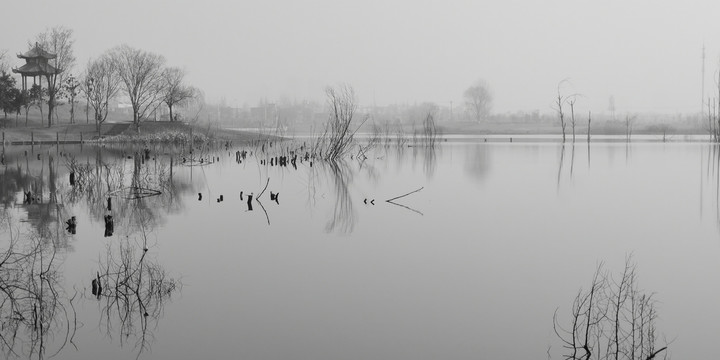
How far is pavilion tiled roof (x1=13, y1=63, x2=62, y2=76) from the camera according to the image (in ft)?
211

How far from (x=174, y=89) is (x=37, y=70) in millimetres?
13089

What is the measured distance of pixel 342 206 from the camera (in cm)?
1791

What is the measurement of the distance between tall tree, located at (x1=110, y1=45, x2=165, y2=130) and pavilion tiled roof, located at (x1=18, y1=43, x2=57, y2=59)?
6.49 metres

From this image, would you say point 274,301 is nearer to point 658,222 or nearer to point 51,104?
point 658,222

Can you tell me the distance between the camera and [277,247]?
1210 cm

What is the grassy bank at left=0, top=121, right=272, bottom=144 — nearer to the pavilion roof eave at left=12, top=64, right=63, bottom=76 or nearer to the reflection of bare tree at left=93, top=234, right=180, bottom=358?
the pavilion roof eave at left=12, top=64, right=63, bottom=76

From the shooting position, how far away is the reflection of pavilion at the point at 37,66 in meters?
64.3

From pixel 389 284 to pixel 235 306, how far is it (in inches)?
85.1

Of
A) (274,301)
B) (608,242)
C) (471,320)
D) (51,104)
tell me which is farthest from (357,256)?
(51,104)

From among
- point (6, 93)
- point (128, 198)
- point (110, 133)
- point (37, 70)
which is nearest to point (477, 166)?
point (128, 198)

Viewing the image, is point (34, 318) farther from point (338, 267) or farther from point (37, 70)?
point (37, 70)

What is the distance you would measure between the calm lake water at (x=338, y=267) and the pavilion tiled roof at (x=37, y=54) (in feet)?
158

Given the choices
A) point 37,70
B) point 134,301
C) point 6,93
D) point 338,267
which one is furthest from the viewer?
point 37,70

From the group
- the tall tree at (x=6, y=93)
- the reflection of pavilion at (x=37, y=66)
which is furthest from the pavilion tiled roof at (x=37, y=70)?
the tall tree at (x=6, y=93)
